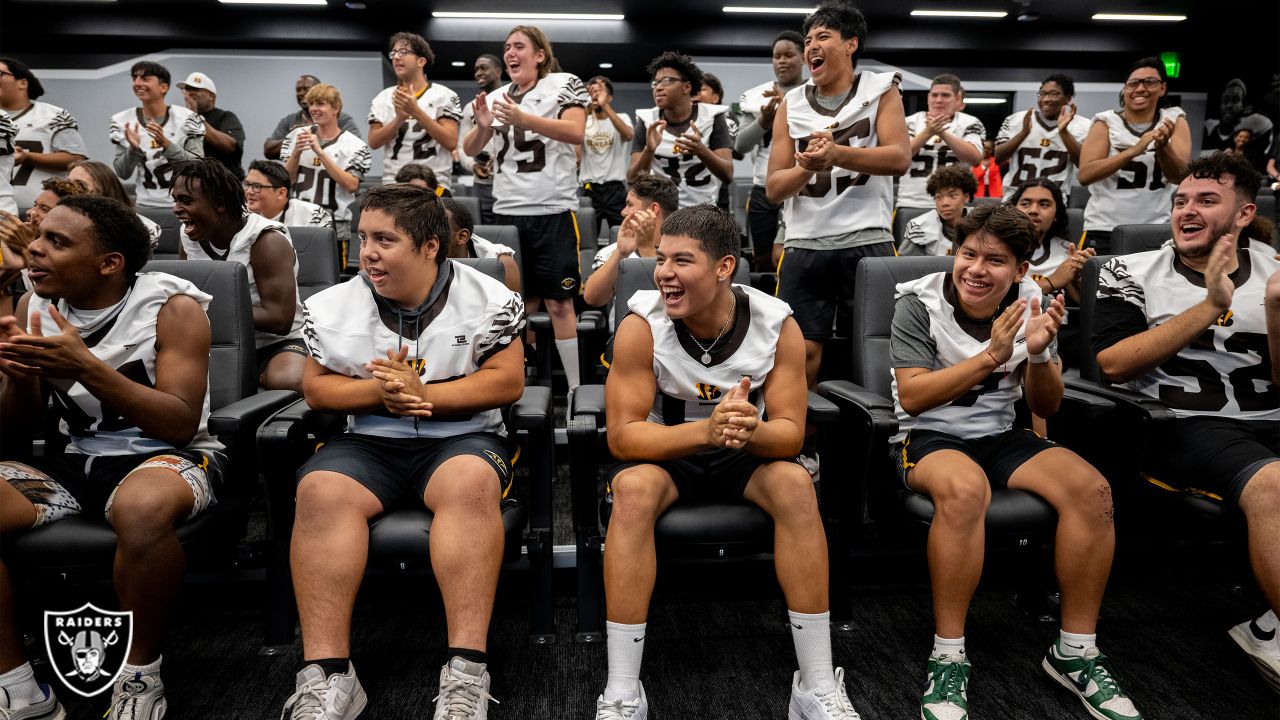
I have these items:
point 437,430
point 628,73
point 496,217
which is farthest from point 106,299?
Result: point 628,73

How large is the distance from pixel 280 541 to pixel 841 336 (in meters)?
1.90

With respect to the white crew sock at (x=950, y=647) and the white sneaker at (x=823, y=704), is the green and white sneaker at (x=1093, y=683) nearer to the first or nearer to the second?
the white crew sock at (x=950, y=647)

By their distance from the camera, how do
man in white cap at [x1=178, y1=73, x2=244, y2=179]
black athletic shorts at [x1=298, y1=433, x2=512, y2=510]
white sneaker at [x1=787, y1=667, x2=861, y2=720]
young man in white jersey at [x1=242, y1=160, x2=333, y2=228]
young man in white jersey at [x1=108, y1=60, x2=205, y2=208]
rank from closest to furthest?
white sneaker at [x1=787, y1=667, x2=861, y2=720], black athletic shorts at [x1=298, y1=433, x2=512, y2=510], young man in white jersey at [x1=242, y1=160, x2=333, y2=228], young man in white jersey at [x1=108, y1=60, x2=205, y2=208], man in white cap at [x1=178, y1=73, x2=244, y2=179]

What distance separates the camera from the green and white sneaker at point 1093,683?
171 centimetres

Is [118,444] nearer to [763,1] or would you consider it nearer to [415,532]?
[415,532]

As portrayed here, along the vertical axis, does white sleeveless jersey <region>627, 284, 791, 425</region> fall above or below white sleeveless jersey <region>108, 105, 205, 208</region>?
below

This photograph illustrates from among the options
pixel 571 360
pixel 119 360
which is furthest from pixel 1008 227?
pixel 119 360

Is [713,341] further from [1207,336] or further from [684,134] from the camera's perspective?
[684,134]

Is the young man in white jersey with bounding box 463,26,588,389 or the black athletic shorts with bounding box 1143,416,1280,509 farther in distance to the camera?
the young man in white jersey with bounding box 463,26,588,389

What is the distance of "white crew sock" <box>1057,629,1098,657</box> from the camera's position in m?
1.82

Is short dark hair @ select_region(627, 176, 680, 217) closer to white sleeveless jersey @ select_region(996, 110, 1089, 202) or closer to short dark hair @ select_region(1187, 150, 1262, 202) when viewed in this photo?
short dark hair @ select_region(1187, 150, 1262, 202)

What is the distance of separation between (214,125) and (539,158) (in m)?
3.22

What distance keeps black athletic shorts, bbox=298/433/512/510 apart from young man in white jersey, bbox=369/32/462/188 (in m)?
2.30

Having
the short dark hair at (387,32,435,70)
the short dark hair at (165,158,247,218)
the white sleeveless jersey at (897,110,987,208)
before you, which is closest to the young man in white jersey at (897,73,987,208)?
the white sleeveless jersey at (897,110,987,208)
